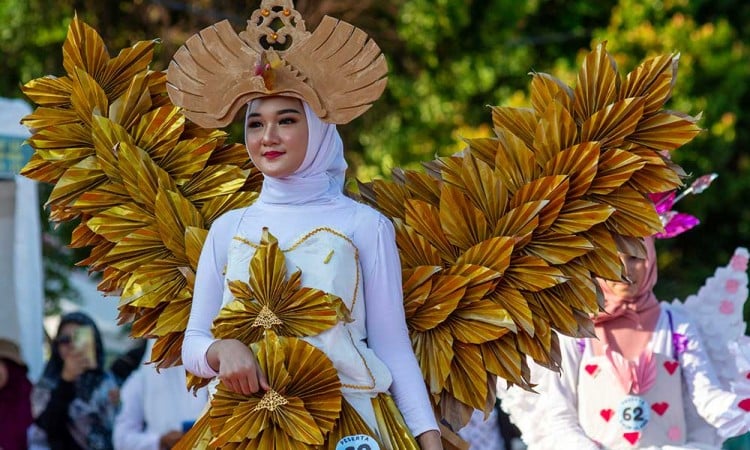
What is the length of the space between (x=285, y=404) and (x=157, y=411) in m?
4.38

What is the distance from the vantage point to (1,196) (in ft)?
30.4


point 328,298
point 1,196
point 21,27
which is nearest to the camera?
point 328,298

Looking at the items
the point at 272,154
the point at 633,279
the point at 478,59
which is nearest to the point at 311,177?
→ the point at 272,154

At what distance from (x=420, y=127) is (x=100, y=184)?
8.93 metres

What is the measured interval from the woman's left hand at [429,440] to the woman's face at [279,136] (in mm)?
805

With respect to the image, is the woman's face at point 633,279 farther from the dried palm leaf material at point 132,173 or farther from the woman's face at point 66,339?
the woman's face at point 66,339

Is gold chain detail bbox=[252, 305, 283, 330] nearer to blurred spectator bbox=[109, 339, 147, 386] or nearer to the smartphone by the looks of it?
the smartphone

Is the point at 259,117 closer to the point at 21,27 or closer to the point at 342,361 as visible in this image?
the point at 342,361

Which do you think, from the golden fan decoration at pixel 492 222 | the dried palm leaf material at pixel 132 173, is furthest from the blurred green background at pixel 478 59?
the golden fan decoration at pixel 492 222

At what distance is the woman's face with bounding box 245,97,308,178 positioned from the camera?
4.05 meters

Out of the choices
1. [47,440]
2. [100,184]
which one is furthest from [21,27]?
[100,184]

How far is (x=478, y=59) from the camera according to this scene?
45.7 feet

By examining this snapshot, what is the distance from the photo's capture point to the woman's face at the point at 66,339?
28.9 feet

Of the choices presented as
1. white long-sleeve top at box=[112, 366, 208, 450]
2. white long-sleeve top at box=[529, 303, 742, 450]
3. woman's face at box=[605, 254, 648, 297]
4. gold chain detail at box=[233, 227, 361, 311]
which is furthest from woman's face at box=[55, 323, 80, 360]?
gold chain detail at box=[233, 227, 361, 311]
